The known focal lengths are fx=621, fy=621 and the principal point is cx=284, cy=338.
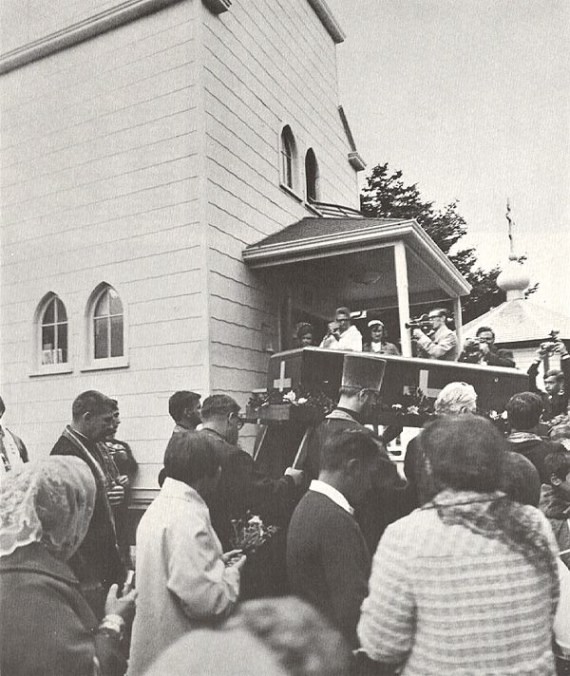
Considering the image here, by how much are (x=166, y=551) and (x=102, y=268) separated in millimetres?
5369

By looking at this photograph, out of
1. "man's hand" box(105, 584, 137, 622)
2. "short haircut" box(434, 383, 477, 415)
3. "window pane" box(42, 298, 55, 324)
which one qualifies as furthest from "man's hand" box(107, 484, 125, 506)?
"window pane" box(42, 298, 55, 324)

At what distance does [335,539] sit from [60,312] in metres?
6.10

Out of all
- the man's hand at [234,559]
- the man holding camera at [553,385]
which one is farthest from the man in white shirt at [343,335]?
the man's hand at [234,559]

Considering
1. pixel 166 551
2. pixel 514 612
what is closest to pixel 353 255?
pixel 166 551

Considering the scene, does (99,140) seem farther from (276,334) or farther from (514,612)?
(514,612)

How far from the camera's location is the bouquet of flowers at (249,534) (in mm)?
2924

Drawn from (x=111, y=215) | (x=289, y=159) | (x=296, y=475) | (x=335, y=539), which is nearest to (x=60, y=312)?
(x=111, y=215)

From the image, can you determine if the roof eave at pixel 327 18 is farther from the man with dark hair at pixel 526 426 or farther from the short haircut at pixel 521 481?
the short haircut at pixel 521 481

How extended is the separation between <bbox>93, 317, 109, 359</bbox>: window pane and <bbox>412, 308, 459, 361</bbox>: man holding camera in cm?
Answer: 341

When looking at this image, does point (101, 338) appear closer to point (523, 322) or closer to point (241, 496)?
point (241, 496)

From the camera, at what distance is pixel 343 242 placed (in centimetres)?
689

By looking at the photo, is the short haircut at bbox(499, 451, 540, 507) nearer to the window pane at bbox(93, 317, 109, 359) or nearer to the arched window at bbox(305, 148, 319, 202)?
the window pane at bbox(93, 317, 109, 359)

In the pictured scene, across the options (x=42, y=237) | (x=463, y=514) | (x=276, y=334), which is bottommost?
(x=463, y=514)

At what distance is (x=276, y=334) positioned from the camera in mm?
7910
